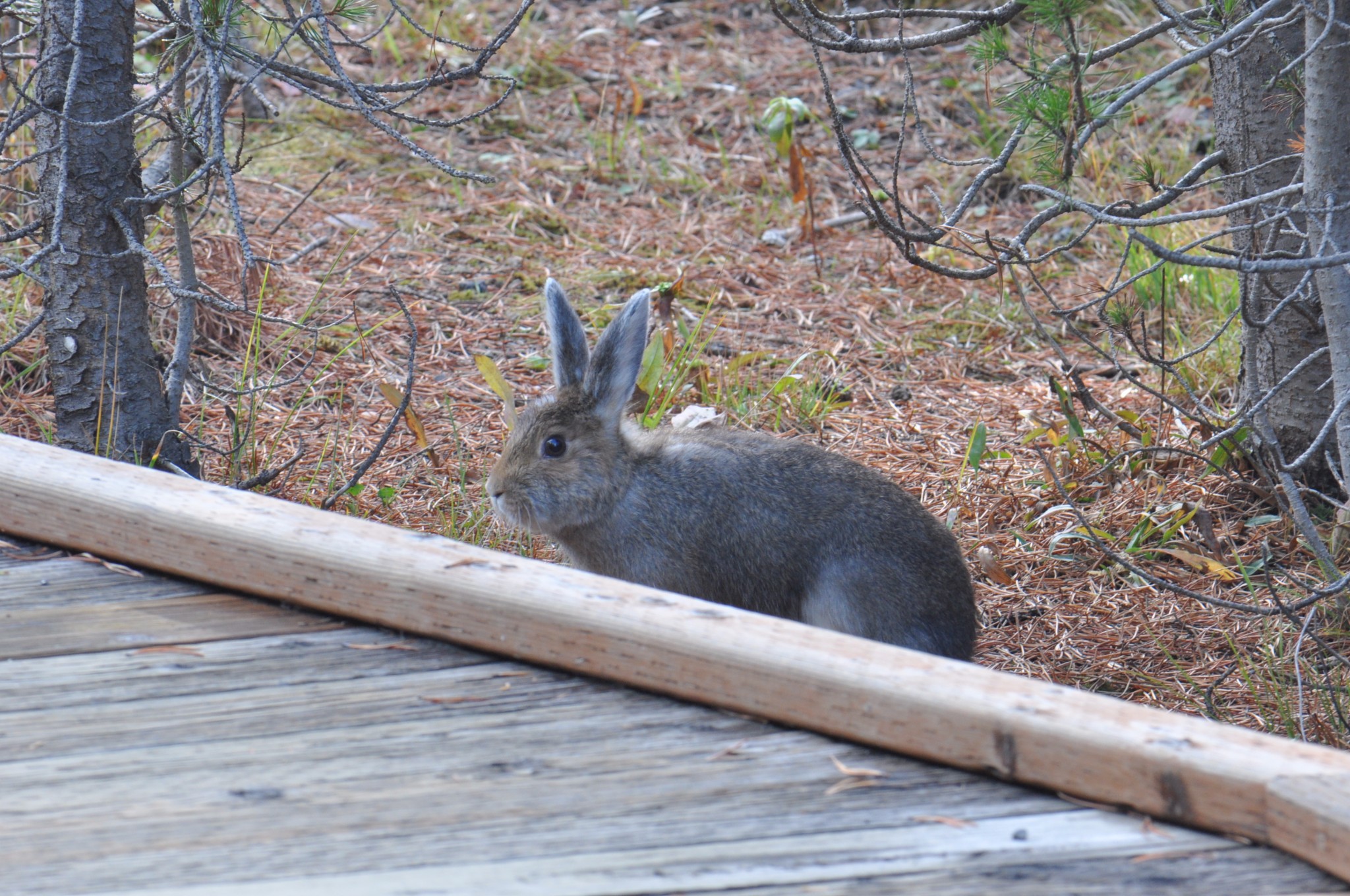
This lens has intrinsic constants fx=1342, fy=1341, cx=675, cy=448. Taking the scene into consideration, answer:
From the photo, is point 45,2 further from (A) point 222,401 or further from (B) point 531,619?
(B) point 531,619

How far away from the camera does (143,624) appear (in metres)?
2.60

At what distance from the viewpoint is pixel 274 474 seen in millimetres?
3943

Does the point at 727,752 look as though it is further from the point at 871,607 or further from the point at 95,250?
the point at 95,250

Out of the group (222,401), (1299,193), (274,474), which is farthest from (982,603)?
(222,401)

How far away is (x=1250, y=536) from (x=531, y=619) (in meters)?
2.92

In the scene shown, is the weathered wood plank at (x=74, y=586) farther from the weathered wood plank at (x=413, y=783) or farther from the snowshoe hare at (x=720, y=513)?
the snowshoe hare at (x=720, y=513)

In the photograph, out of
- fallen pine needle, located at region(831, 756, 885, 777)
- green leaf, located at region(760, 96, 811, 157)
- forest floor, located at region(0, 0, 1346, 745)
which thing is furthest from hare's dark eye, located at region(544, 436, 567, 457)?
green leaf, located at region(760, 96, 811, 157)

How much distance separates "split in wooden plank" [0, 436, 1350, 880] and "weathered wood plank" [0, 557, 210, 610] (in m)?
0.05

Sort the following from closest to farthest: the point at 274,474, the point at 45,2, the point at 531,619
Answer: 1. the point at 531,619
2. the point at 45,2
3. the point at 274,474

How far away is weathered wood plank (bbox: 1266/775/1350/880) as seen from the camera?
1.79 meters

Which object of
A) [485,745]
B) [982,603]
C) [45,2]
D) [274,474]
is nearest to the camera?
[485,745]

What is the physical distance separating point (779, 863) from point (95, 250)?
284 centimetres

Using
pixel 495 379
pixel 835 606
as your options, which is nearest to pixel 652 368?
pixel 495 379

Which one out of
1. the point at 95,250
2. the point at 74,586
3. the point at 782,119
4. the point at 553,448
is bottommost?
the point at 74,586
